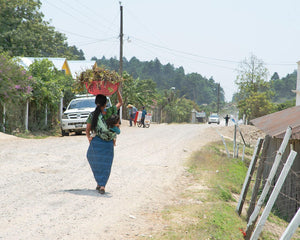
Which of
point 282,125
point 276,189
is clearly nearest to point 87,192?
point 276,189

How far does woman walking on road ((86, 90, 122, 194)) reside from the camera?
7.54 meters

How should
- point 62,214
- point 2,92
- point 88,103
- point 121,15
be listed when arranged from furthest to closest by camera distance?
point 121,15
point 88,103
point 2,92
point 62,214

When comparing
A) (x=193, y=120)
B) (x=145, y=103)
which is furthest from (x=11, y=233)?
(x=193, y=120)

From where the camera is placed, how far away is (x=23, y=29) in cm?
4666

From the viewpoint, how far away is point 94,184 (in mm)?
8719

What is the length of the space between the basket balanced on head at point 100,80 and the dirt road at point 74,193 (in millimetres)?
1953

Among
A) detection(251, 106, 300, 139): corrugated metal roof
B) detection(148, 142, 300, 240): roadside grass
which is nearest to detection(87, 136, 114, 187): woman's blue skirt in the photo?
detection(148, 142, 300, 240): roadside grass

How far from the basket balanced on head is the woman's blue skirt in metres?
0.93

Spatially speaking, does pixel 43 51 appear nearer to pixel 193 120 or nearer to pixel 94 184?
pixel 193 120

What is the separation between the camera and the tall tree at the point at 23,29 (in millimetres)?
45688

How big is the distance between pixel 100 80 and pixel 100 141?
115 centimetres

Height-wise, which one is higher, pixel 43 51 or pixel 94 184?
pixel 43 51

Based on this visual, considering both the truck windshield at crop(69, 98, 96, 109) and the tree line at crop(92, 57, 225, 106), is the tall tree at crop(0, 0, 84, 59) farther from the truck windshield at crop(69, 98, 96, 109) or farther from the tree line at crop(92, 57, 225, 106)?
the tree line at crop(92, 57, 225, 106)

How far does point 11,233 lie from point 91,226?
1.07 meters
